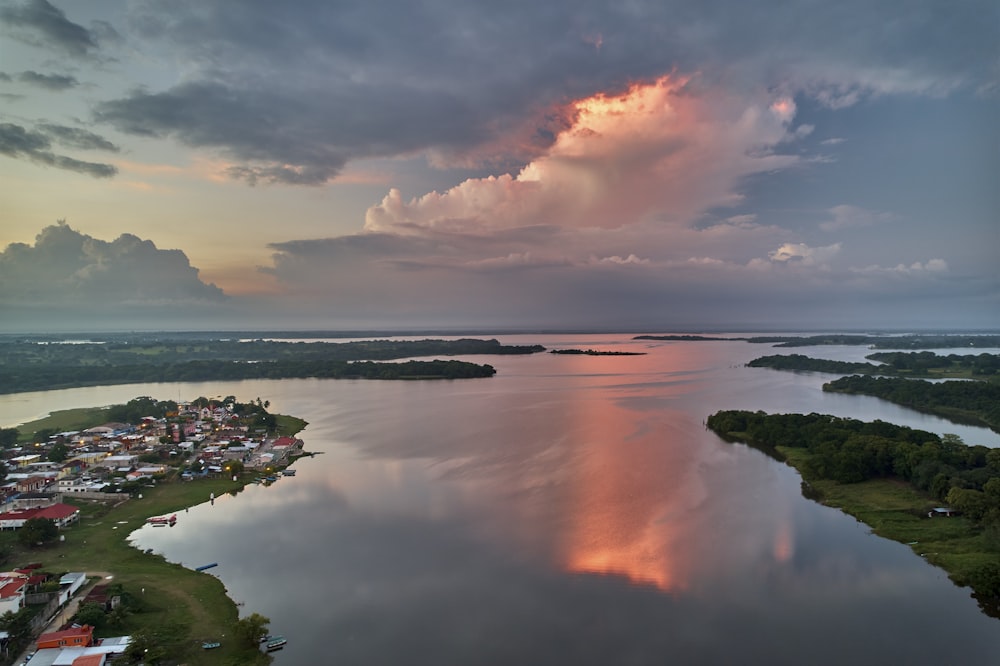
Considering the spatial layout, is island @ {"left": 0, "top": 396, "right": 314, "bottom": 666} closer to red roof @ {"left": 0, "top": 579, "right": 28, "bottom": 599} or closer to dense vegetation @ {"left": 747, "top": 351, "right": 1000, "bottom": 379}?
red roof @ {"left": 0, "top": 579, "right": 28, "bottom": 599}

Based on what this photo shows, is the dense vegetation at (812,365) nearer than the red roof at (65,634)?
No

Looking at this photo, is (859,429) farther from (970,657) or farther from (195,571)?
(195,571)

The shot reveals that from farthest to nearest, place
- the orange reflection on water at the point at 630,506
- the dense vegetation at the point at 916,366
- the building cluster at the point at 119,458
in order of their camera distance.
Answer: the dense vegetation at the point at 916,366, the building cluster at the point at 119,458, the orange reflection on water at the point at 630,506

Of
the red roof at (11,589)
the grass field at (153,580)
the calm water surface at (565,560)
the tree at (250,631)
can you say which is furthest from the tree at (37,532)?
the tree at (250,631)

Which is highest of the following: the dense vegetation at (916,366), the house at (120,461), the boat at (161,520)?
the dense vegetation at (916,366)

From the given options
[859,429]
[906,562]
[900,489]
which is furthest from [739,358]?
[906,562]

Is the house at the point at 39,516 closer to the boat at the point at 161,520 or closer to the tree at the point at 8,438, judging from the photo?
the boat at the point at 161,520

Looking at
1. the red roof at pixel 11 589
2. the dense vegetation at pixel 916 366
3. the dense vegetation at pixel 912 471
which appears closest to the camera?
the red roof at pixel 11 589

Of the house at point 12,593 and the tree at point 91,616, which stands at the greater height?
the house at point 12,593
